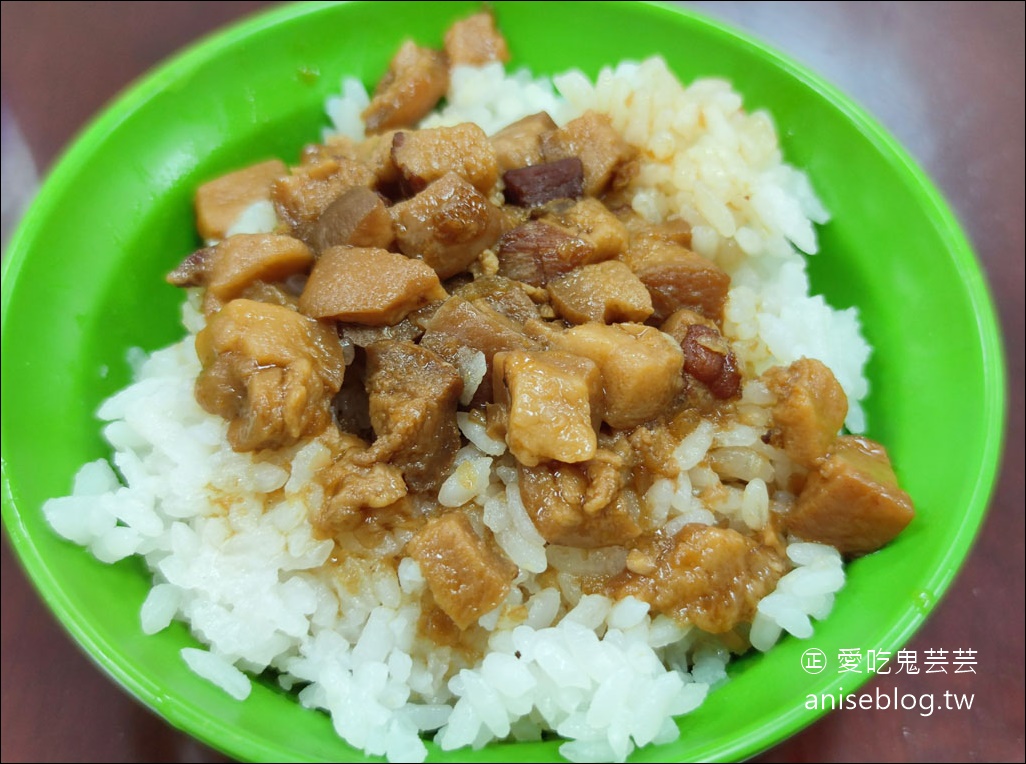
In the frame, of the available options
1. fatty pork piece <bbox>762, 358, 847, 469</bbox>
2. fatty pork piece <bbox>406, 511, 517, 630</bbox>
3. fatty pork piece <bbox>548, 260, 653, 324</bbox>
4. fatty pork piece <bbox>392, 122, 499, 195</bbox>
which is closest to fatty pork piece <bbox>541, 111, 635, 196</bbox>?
fatty pork piece <bbox>392, 122, 499, 195</bbox>

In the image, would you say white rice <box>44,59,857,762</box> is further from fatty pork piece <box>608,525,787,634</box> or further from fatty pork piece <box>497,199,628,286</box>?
fatty pork piece <box>497,199,628,286</box>

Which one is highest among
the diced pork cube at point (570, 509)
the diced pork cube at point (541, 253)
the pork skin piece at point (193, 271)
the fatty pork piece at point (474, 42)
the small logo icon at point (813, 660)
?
the fatty pork piece at point (474, 42)

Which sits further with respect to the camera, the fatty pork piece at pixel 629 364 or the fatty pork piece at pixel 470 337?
the fatty pork piece at pixel 470 337

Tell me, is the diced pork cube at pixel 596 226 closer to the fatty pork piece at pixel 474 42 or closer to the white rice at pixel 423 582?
the white rice at pixel 423 582

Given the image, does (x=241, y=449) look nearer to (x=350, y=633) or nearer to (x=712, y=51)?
(x=350, y=633)

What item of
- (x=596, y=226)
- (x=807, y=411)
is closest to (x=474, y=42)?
(x=596, y=226)

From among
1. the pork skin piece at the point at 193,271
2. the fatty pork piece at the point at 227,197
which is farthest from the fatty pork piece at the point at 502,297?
the fatty pork piece at the point at 227,197

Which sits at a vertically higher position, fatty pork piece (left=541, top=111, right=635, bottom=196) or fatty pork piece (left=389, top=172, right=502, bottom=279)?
fatty pork piece (left=541, top=111, right=635, bottom=196)
